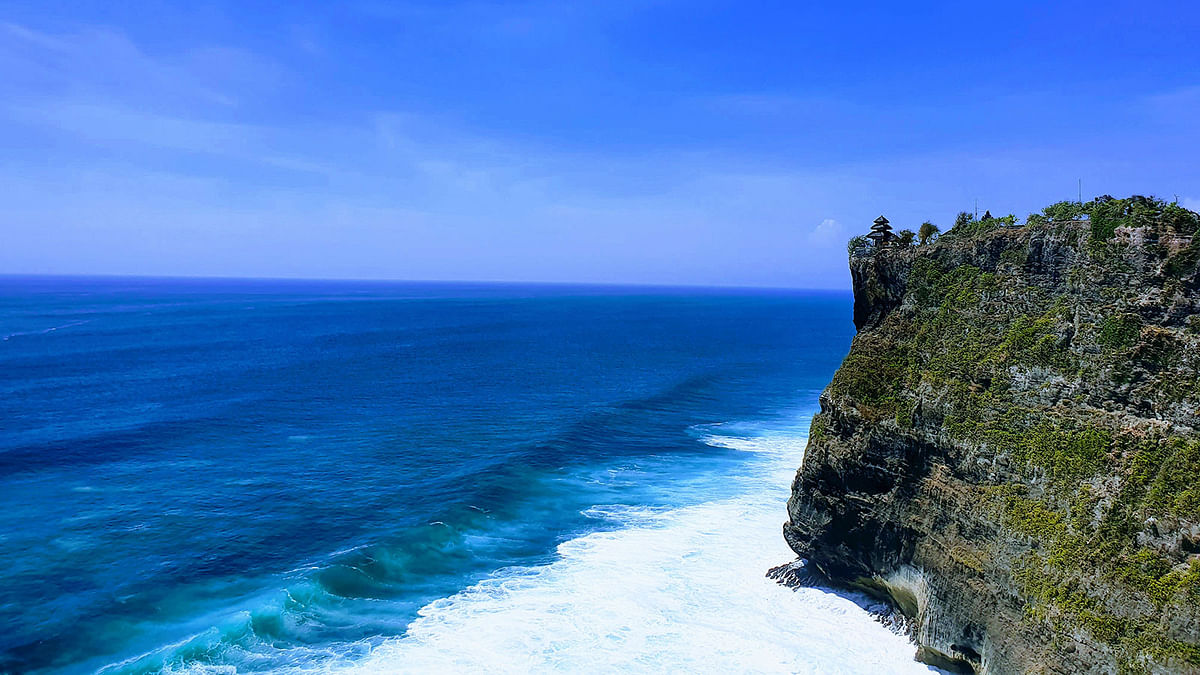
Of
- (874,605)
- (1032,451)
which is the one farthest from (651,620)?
(1032,451)

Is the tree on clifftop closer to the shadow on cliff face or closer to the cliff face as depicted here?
the cliff face

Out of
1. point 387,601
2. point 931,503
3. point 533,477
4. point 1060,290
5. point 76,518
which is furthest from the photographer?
point 533,477

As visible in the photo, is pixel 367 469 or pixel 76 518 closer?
pixel 76 518

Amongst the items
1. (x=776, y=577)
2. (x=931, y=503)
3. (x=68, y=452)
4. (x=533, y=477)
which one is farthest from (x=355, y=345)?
(x=931, y=503)

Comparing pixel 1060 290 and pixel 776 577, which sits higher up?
pixel 1060 290

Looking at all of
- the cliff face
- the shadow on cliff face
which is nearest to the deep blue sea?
the shadow on cliff face

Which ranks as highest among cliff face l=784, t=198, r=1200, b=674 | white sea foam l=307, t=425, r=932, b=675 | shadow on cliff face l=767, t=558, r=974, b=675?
cliff face l=784, t=198, r=1200, b=674

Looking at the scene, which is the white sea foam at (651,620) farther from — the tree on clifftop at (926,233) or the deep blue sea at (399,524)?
the tree on clifftop at (926,233)

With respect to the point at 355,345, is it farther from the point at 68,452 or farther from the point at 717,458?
the point at 717,458
